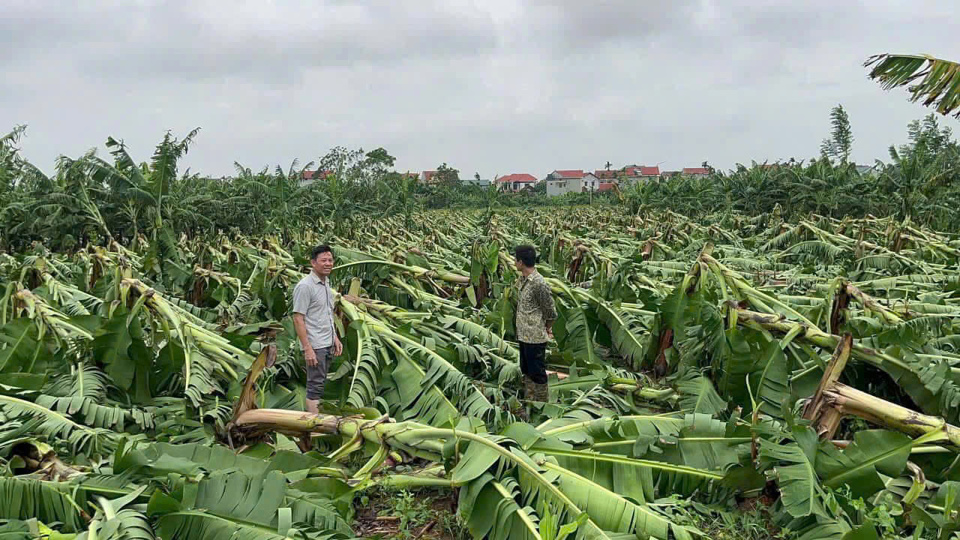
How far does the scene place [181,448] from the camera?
123 inches

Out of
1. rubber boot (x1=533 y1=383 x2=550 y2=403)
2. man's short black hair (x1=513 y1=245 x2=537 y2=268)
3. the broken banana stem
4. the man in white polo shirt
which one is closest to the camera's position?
the broken banana stem

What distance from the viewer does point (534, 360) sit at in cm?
582

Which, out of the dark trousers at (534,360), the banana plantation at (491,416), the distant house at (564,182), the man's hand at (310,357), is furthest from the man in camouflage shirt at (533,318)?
the distant house at (564,182)

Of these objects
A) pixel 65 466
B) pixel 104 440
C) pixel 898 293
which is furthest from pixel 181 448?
pixel 898 293

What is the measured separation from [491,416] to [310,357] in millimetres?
1544

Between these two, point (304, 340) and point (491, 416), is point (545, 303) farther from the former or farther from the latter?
point (304, 340)

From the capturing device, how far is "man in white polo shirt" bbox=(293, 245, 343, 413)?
16.4ft

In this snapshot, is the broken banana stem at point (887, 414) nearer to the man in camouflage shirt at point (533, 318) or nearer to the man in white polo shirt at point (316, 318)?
the man in camouflage shirt at point (533, 318)

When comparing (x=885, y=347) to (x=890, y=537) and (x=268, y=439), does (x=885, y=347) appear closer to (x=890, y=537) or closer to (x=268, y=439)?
(x=890, y=537)

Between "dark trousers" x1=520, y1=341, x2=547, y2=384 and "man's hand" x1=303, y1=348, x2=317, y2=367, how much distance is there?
1960mm

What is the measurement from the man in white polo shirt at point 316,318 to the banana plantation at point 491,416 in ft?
0.63

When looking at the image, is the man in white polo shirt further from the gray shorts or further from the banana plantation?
the banana plantation

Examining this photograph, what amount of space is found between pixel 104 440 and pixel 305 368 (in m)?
1.86

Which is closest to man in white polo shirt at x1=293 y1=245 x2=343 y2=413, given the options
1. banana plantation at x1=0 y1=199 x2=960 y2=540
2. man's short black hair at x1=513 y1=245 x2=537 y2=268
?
banana plantation at x1=0 y1=199 x2=960 y2=540
